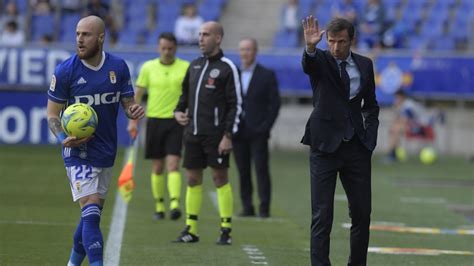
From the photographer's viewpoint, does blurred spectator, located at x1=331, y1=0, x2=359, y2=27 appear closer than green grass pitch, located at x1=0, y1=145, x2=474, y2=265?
No

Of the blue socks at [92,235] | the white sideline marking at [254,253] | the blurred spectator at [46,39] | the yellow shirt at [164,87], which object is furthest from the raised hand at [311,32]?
the blurred spectator at [46,39]

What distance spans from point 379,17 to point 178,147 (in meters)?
13.8

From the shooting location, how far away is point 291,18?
2819 centimetres

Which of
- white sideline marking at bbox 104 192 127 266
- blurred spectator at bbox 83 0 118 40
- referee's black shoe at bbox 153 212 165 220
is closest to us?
white sideline marking at bbox 104 192 127 266

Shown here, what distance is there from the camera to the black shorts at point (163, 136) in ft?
45.6

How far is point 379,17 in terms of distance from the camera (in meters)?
26.8

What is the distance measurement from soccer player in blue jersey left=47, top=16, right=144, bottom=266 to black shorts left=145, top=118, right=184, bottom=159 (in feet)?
16.3

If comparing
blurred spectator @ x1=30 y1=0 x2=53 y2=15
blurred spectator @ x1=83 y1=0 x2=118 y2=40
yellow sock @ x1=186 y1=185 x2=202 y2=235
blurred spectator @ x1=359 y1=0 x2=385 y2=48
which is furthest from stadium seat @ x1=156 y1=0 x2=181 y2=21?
yellow sock @ x1=186 y1=185 x2=202 y2=235

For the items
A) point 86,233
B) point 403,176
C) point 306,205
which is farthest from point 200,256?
point 403,176

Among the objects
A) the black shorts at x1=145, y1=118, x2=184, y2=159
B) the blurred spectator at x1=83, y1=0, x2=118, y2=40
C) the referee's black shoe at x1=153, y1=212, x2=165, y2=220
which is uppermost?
the blurred spectator at x1=83, y1=0, x2=118, y2=40

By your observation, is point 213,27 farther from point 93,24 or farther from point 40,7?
point 40,7

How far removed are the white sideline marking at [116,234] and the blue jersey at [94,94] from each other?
1.41m

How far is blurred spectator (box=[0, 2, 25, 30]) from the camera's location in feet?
86.3

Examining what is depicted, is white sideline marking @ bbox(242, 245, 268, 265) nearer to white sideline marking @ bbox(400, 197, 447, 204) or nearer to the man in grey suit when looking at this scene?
the man in grey suit
